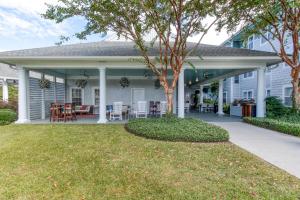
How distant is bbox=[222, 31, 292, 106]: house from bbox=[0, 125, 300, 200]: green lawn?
863 cm

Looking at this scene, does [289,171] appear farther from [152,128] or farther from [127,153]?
[152,128]

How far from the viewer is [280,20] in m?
9.68

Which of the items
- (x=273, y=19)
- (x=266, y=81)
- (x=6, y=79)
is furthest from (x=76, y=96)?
(x=266, y=81)

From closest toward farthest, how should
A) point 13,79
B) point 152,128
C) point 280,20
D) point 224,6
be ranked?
point 152,128 < point 224,6 < point 280,20 < point 13,79

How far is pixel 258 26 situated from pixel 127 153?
923cm

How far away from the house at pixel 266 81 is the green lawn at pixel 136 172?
863 centimetres

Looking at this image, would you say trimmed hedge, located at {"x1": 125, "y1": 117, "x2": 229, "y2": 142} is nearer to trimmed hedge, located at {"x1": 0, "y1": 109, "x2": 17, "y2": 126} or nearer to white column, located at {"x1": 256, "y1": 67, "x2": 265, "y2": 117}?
white column, located at {"x1": 256, "y1": 67, "x2": 265, "y2": 117}

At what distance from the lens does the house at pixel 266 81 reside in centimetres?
1325

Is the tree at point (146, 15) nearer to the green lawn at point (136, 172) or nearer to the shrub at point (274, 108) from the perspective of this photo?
the green lawn at point (136, 172)

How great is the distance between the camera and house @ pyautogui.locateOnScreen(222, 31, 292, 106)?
13.2 metres

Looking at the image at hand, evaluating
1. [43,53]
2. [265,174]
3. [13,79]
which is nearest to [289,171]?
[265,174]

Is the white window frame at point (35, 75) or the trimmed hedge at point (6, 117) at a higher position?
the white window frame at point (35, 75)

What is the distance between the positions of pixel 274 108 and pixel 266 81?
6050 millimetres

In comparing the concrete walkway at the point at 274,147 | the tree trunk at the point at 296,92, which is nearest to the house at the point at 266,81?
the tree trunk at the point at 296,92
